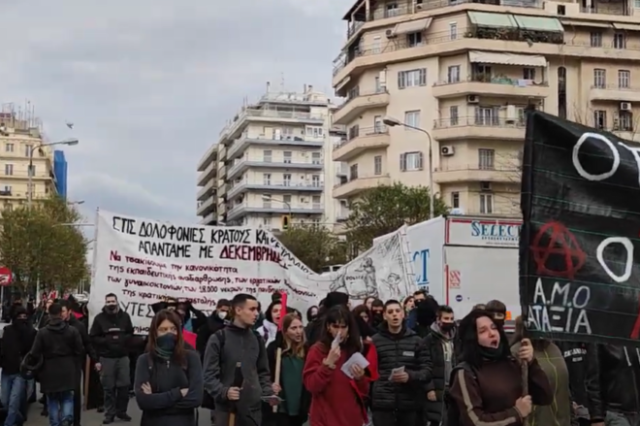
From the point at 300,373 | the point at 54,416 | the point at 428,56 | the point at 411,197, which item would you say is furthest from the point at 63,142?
the point at 300,373

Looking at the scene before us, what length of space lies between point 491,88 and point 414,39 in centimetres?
628

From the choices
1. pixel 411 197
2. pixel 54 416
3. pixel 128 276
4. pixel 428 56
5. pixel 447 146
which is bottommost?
pixel 54 416

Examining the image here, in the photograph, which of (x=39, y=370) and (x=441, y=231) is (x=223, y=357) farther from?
(x=441, y=231)

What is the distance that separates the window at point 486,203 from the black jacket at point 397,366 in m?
53.4

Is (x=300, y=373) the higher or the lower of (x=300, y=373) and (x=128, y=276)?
the lower

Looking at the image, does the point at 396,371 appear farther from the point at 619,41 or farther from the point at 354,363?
the point at 619,41

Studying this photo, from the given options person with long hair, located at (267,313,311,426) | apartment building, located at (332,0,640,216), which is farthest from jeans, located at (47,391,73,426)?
apartment building, located at (332,0,640,216)

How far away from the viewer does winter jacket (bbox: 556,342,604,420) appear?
786 cm

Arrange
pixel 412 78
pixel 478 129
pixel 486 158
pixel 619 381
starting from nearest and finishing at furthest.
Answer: pixel 619 381 → pixel 478 129 → pixel 486 158 → pixel 412 78

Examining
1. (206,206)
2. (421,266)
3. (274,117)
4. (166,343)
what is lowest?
(166,343)

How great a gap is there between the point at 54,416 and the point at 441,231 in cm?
817

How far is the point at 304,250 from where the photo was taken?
218 feet

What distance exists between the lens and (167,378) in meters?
7.29

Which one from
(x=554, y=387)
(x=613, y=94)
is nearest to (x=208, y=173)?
(x=613, y=94)
